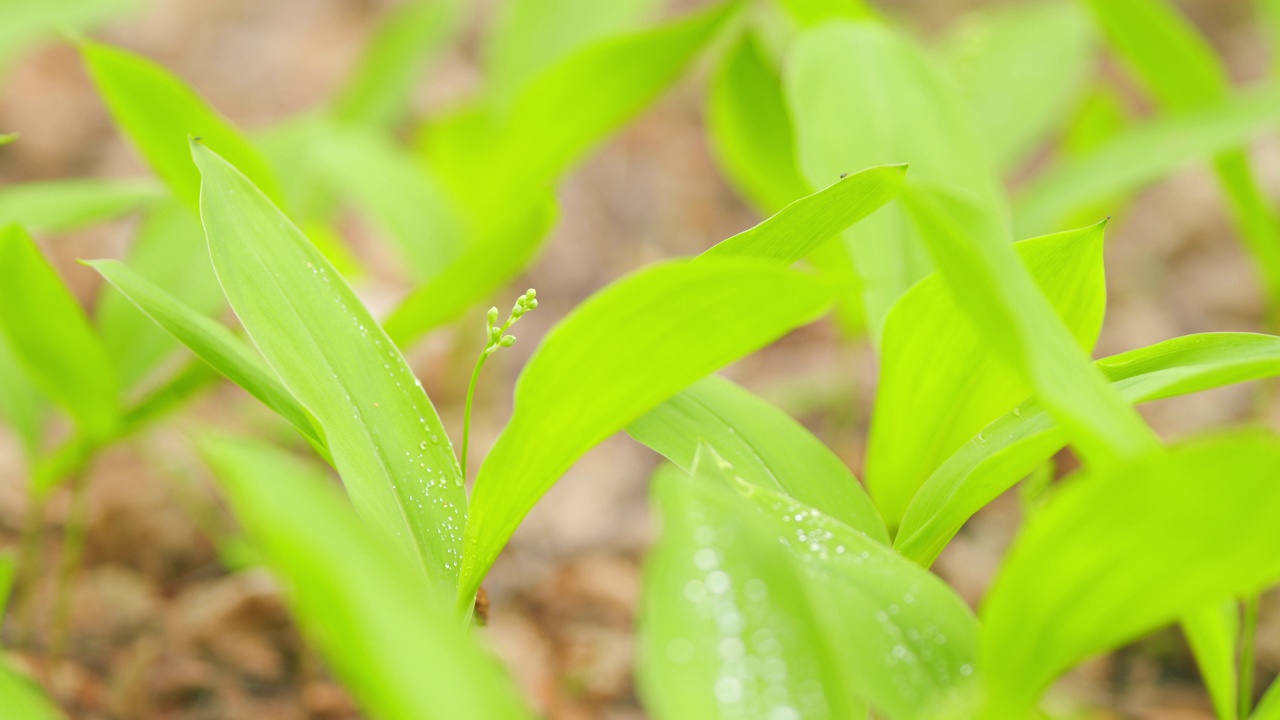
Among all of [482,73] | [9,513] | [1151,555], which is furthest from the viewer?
[482,73]

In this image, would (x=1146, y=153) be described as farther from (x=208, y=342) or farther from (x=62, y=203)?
(x=62, y=203)

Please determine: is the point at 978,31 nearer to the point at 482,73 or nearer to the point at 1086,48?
the point at 1086,48

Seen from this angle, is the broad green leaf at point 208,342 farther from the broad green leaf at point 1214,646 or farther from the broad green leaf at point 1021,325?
the broad green leaf at point 1214,646

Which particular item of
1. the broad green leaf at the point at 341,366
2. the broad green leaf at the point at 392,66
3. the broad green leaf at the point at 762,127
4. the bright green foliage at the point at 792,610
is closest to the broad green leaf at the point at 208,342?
the broad green leaf at the point at 341,366

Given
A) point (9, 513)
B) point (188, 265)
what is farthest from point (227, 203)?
point (9, 513)

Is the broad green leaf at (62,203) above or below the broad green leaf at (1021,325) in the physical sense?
above

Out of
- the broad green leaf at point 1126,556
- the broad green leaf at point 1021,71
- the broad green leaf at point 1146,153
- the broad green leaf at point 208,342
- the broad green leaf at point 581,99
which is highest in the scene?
the broad green leaf at point 1021,71
